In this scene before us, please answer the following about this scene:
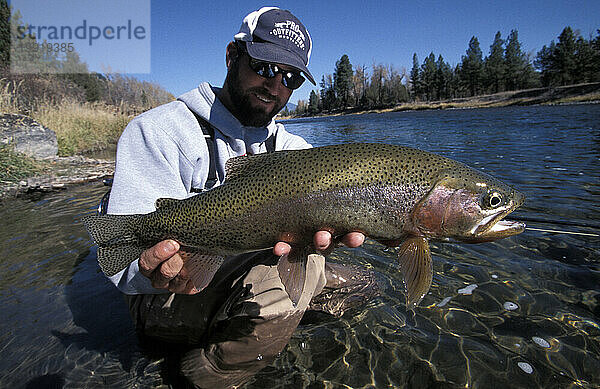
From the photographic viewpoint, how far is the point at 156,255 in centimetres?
235

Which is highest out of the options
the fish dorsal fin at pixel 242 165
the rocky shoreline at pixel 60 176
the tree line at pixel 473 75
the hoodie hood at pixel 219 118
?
the tree line at pixel 473 75

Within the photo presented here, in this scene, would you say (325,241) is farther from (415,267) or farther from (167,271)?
(167,271)

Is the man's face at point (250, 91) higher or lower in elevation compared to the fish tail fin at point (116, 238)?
higher

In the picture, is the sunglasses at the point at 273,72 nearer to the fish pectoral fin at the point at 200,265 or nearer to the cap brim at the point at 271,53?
the cap brim at the point at 271,53

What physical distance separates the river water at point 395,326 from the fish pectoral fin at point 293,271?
2.98 feet

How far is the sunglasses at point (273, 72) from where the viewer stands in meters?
3.17

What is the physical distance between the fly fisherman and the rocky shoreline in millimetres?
8472

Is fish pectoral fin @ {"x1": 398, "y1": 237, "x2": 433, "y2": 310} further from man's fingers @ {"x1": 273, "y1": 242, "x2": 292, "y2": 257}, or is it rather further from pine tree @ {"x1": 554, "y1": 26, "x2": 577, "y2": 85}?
pine tree @ {"x1": 554, "y1": 26, "x2": 577, "y2": 85}

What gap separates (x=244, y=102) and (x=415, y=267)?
7.22ft

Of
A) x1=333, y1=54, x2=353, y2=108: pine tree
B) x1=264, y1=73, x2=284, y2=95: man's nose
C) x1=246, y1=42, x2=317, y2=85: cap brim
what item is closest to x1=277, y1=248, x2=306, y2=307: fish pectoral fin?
x1=264, y1=73, x2=284, y2=95: man's nose

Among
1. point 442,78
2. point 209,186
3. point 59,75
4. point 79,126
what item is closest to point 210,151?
point 209,186

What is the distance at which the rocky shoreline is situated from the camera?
9086 millimetres

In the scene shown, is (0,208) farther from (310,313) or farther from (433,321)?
(433,321)

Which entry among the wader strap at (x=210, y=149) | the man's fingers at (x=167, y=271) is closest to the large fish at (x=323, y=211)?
the man's fingers at (x=167, y=271)
